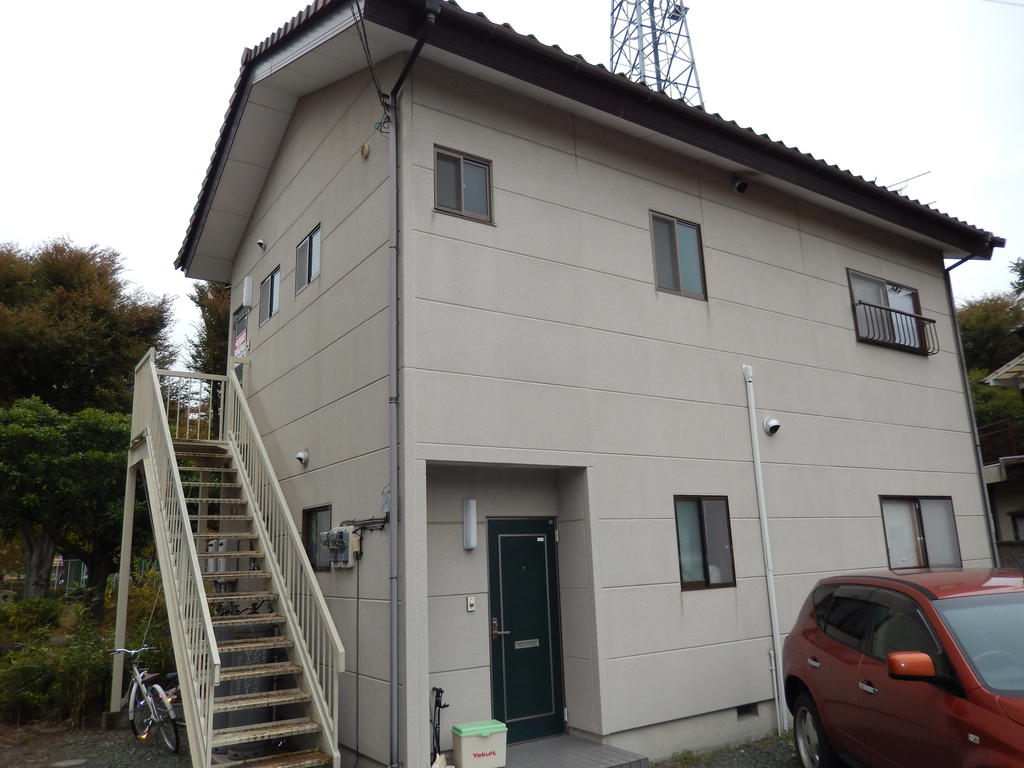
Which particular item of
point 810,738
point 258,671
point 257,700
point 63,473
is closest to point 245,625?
point 258,671

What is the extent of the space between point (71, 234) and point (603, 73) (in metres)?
20.8

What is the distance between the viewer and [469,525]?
251 inches

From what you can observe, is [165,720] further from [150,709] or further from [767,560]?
[767,560]

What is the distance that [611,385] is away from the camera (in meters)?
7.15

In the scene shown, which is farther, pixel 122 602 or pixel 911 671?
pixel 122 602

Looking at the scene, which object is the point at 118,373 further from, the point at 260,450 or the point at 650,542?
the point at 650,542

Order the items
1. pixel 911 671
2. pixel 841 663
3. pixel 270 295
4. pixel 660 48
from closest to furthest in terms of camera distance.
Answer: pixel 911 671 → pixel 841 663 → pixel 270 295 → pixel 660 48

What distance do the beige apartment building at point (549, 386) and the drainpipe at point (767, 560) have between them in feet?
0.20

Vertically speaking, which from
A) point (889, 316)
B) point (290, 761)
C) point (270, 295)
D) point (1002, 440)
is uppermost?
point (270, 295)

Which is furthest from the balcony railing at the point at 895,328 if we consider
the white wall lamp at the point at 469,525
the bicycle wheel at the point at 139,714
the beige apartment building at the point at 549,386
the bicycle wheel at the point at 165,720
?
the bicycle wheel at the point at 139,714

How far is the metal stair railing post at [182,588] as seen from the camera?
5.37 meters

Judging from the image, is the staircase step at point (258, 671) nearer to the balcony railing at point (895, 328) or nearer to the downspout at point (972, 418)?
the balcony railing at point (895, 328)

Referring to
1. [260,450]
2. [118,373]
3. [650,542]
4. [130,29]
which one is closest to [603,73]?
[650,542]

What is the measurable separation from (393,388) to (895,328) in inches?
314
